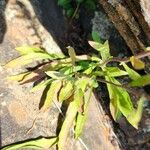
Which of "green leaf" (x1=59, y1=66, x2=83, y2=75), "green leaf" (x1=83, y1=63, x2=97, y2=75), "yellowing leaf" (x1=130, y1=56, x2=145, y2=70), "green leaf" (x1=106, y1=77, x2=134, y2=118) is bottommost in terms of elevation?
"green leaf" (x1=106, y1=77, x2=134, y2=118)

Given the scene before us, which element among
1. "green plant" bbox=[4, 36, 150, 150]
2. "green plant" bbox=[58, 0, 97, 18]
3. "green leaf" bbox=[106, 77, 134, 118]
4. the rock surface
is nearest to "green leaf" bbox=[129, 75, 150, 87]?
"green plant" bbox=[4, 36, 150, 150]

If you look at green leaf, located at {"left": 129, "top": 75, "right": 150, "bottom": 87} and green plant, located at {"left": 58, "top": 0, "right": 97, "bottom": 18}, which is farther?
green plant, located at {"left": 58, "top": 0, "right": 97, "bottom": 18}

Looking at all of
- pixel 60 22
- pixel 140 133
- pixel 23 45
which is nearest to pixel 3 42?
pixel 23 45

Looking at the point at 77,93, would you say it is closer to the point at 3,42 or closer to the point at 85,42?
the point at 3,42

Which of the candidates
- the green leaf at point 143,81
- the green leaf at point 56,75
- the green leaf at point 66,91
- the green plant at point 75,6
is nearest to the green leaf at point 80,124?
the green leaf at point 66,91

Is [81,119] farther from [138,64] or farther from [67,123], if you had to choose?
[138,64]

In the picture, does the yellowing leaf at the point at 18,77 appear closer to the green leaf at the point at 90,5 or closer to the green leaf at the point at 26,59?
the green leaf at the point at 26,59

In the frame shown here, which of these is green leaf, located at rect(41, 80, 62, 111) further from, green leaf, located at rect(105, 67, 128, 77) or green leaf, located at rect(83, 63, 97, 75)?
green leaf, located at rect(105, 67, 128, 77)
